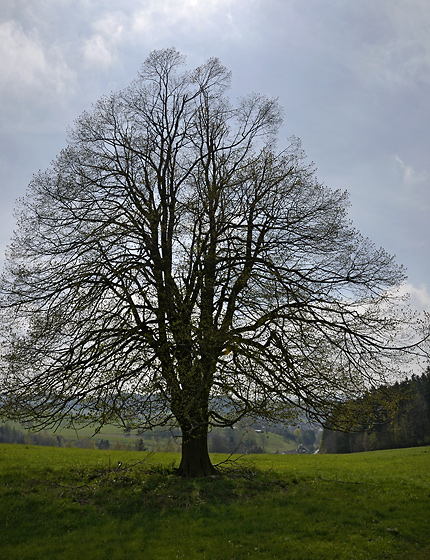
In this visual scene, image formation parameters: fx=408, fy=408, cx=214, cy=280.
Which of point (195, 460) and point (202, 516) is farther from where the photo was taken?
point (195, 460)

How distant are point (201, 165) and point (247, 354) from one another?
9146 millimetres

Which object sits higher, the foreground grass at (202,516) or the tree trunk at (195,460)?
the tree trunk at (195,460)

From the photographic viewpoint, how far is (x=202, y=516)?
11.0m

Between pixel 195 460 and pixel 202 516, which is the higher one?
pixel 195 460

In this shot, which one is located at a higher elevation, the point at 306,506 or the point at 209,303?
the point at 209,303

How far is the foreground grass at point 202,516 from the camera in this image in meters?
8.89

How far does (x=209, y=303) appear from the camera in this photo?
42.9 ft

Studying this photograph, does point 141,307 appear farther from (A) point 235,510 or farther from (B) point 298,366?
(A) point 235,510

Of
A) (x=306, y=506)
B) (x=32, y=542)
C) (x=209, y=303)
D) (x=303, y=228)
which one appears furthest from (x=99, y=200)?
(x=306, y=506)

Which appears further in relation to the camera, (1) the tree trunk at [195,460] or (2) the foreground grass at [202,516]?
(1) the tree trunk at [195,460]

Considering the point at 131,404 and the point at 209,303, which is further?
the point at 209,303

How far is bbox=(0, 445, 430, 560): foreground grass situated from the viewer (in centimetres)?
889

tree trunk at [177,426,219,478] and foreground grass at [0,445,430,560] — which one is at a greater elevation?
tree trunk at [177,426,219,478]

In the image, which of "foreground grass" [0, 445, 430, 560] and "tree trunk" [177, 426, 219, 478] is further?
"tree trunk" [177, 426, 219, 478]
